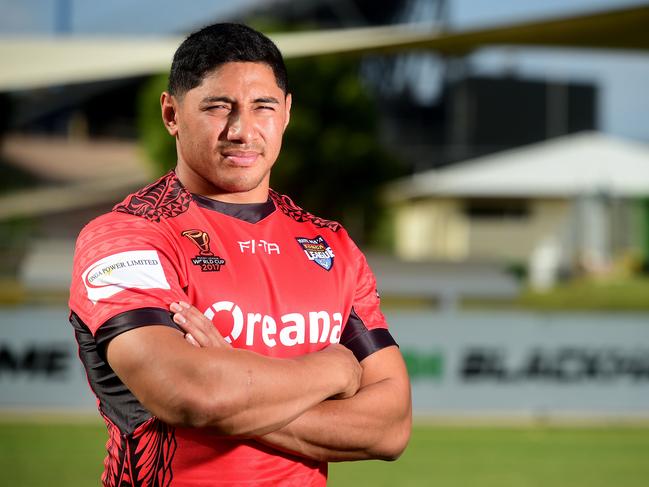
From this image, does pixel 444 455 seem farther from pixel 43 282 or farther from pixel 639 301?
pixel 639 301

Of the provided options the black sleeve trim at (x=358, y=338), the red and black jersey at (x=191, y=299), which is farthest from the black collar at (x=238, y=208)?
the black sleeve trim at (x=358, y=338)

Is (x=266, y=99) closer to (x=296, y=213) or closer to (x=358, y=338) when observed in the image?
(x=296, y=213)

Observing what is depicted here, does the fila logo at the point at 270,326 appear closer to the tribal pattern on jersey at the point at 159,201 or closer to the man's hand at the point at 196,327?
the man's hand at the point at 196,327

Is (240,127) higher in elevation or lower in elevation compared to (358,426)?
higher

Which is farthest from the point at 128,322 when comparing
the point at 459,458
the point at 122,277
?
the point at 459,458

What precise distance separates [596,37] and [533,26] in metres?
1.25

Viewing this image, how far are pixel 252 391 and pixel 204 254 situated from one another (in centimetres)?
35

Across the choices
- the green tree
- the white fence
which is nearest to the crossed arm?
the white fence

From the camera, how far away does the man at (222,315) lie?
2133 mm

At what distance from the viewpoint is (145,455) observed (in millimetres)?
2293

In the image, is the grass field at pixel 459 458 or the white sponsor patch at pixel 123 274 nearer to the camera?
the white sponsor patch at pixel 123 274

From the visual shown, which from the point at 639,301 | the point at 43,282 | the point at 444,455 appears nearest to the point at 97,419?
the point at 43,282

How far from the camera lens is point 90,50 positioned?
1205cm

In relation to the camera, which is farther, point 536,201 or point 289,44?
point 536,201
